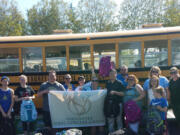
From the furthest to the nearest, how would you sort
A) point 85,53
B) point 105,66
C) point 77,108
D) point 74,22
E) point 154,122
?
point 74,22 < point 85,53 < point 105,66 < point 77,108 < point 154,122

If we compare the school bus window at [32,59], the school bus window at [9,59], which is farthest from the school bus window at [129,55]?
the school bus window at [9,59]

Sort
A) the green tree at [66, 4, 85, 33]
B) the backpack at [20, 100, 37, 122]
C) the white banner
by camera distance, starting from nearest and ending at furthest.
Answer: the backpack at [20, 100, 37, 122] → the white banner → the green tree at [66, 4, 85, 33]

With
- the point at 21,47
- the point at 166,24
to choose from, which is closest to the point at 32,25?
the point at 166,24

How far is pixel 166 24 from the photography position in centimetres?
1961

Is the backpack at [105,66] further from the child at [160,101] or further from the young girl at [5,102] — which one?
the young girl at [5,102]

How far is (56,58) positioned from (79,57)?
72 cm

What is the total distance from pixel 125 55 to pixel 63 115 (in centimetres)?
269

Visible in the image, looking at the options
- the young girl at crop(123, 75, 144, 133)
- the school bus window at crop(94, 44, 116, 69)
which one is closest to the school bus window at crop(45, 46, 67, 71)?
the school bus window at crop(94, 44, 116, 69)

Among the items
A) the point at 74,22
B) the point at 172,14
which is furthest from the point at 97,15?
the point at 172,14

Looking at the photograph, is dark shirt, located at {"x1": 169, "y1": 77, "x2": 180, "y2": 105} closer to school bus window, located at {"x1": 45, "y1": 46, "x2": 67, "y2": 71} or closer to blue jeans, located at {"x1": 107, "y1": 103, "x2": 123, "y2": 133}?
blue jeans, located at {"x1": 107, "y1": 103, "x2": 123, "y2": 133}

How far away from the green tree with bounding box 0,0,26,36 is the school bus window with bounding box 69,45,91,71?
52.0ft

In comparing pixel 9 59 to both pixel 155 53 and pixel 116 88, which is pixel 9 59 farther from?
pixel 155 53

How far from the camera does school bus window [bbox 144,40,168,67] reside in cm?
622

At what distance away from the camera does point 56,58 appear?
637cm
